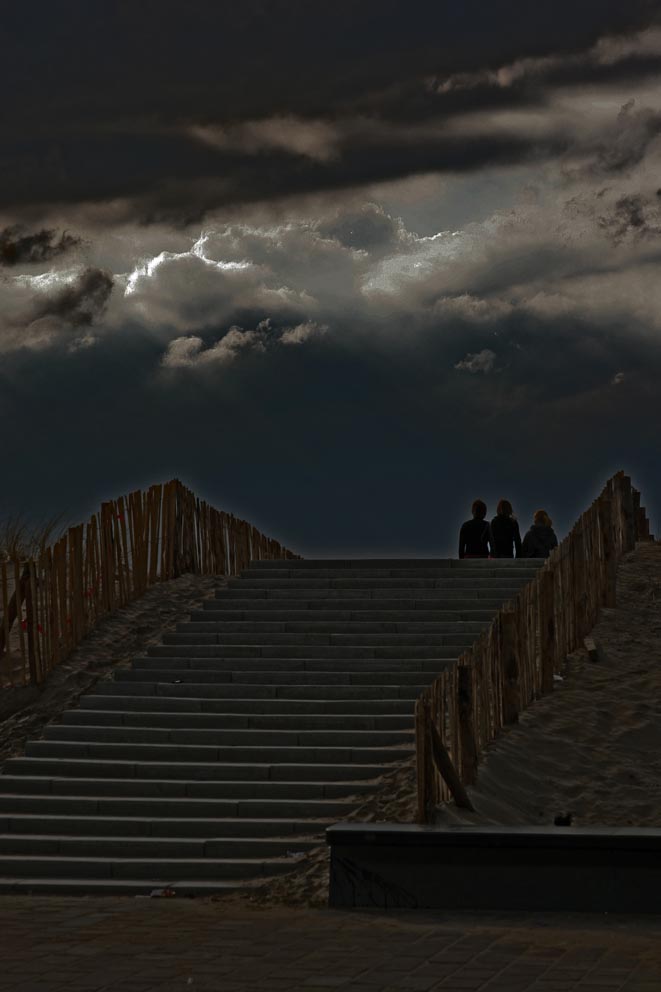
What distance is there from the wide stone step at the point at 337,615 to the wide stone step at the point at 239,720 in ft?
8.45

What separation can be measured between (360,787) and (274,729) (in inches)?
65.7

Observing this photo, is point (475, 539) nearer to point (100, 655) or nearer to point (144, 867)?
point (100, 655)

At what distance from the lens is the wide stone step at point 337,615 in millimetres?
15930

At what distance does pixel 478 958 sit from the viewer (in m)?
7.71

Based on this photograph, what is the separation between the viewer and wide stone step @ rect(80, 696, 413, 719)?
13.4 meters

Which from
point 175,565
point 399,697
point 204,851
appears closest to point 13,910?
point 204,851

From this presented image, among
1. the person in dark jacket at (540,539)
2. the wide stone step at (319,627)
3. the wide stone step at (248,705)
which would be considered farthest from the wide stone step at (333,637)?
the person in dark jacket at (540,539)

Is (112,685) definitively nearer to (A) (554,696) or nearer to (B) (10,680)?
(B) (10,680)

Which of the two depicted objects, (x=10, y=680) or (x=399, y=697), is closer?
(x=399, y=697)

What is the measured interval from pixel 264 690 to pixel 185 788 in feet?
7.10

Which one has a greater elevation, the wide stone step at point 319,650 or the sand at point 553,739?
the wide stone step at point 319,650

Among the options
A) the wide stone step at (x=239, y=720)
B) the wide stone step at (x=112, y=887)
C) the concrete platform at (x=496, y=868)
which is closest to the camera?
the concrete platform at (x=496, y=868)

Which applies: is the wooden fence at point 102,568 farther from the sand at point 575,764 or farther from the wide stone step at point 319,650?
the sand at point 575,764

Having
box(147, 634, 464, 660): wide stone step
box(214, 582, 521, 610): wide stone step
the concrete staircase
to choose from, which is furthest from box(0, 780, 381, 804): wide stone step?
box(214, 582, 521, 610): wide stone step
